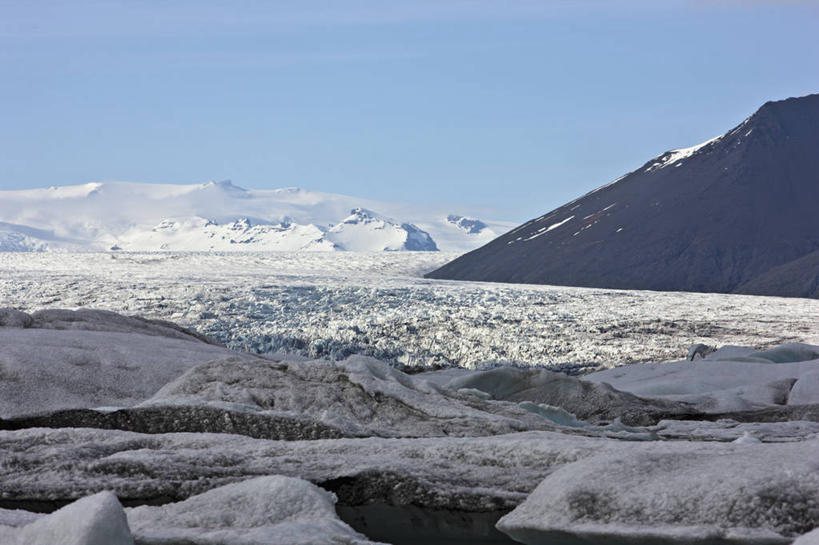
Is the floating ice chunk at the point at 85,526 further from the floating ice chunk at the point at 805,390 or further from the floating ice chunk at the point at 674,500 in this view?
the floating ice chunk at the point at 805,390

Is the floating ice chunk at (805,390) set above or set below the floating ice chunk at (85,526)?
below

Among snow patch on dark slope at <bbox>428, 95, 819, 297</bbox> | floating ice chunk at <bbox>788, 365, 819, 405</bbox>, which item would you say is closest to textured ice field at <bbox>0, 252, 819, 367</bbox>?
floating ice chunk at <bbox>788, 365, 819, 405</bbox>

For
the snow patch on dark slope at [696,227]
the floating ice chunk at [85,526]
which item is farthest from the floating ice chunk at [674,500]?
the snow patch on dark slope at [696,227]

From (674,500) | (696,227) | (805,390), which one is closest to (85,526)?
(674,500)

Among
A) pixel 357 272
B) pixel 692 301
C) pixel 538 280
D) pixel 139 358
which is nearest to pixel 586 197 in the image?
pixel 538 280

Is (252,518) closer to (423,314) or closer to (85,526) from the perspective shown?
(85,526)
